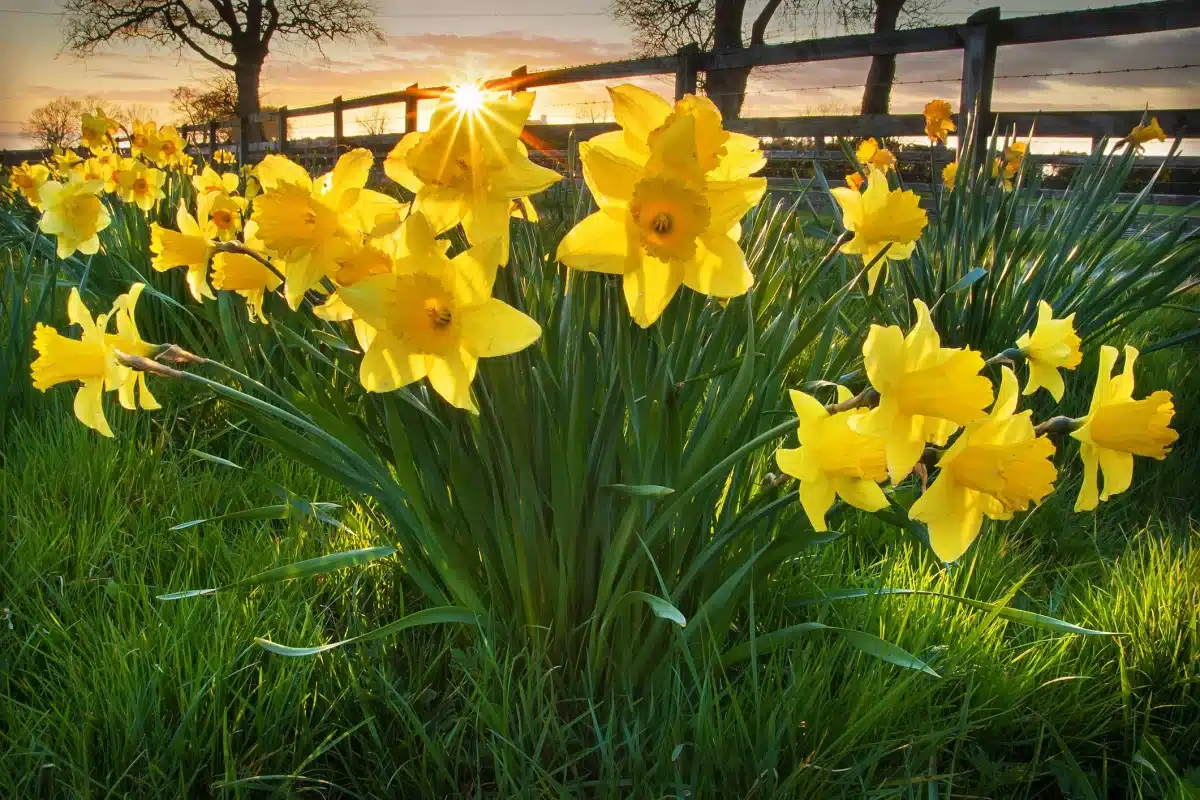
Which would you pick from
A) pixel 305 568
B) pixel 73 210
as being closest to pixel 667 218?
pixel 305 568

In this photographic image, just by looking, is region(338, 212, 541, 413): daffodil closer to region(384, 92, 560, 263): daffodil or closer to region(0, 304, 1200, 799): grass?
region(384, 92, 560, 263): daffodil

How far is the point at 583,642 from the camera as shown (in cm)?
120

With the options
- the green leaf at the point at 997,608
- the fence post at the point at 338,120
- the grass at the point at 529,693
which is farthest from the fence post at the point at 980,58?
the fence post at the point at 338,120

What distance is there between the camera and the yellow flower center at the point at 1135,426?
2.91ft

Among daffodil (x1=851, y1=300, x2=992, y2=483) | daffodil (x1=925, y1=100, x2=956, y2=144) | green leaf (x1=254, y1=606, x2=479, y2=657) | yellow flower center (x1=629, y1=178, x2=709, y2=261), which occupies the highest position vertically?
daffodil (x1=925, y1=100, x2=956, y2=144)

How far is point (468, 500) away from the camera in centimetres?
115

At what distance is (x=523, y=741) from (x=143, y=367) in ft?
2.29

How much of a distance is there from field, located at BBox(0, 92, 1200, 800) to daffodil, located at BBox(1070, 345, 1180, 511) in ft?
0.85

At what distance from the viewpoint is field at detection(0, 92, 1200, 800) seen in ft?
3.51

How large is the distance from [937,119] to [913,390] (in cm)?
372

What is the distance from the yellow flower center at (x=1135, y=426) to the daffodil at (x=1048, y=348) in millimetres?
81

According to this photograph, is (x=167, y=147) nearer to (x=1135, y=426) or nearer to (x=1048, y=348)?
(x=1048, y=348)

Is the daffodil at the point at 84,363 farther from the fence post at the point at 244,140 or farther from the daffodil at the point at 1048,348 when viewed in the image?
the fence post at the point at 244,140

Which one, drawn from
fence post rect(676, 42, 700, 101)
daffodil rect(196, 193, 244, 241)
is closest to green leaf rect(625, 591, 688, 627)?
daffodil rect(196, 193, 244, 241)
